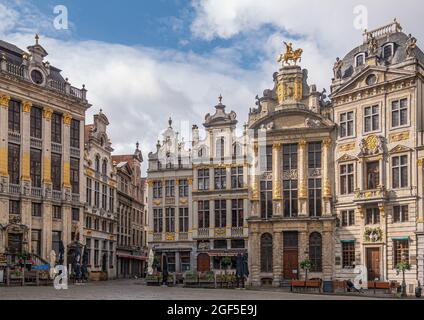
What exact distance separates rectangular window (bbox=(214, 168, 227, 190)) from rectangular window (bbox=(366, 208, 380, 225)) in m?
12.6

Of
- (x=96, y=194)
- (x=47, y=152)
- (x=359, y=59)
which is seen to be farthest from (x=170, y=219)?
(x=359, y=59)

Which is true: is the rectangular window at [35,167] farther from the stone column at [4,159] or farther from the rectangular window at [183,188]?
the rectangular window at [183,188]

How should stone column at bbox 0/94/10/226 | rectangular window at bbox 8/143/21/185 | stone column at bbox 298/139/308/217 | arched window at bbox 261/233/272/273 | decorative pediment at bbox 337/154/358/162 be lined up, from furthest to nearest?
1. arched window at bbox 261/233/272/273
2. stone column at bbox 298/139/308/217
3. decorative pediment at bbox 337/154/358/162
4. rectangular window at bbox 8/143/21/185
5. stone column at bbox 0/94/10/226

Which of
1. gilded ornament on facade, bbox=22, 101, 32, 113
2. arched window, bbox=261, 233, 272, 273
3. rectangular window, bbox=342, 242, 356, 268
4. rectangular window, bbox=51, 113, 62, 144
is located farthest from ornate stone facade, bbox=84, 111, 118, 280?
rectangular window, bbox=342, 242, 356, 268

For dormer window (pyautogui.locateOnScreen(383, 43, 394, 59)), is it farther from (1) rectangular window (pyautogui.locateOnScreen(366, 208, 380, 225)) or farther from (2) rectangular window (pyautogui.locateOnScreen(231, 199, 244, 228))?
(2) rectangular window (pyautogui.locateOnScreen(231, 199, 244, 228))

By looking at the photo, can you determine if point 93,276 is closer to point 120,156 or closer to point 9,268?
point 9,268

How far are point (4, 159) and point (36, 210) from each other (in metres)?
4.66

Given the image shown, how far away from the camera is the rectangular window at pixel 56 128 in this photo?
53.2 m

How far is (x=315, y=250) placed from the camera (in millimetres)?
51906

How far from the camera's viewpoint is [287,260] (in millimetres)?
52562

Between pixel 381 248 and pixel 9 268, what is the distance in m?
23.6

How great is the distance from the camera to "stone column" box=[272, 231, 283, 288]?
52219mm
